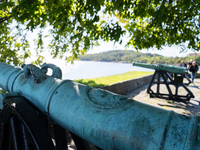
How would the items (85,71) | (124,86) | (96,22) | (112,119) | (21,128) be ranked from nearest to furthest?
(112,119)
(21,128)
(96,22)
(124,86)
(85,71)

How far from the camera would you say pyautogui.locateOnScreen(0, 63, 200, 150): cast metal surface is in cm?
83

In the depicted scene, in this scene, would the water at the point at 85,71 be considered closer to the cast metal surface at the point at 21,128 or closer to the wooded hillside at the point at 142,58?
the cast metal surface at the point at 21,128

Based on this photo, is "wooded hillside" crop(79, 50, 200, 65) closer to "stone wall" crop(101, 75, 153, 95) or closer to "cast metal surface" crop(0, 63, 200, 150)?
"stone wall" crop(101, 75, 153, 95)

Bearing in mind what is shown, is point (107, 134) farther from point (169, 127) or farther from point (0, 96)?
point (0, 96)

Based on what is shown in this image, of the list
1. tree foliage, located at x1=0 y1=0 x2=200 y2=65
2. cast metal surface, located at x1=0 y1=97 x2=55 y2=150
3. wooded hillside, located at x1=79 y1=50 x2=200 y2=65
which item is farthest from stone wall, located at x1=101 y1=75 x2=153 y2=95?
wooded hillside, located at x1=79 y1=50 x2=200 y2=65

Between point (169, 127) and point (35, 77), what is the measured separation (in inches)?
51.3

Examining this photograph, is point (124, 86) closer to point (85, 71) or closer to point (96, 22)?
point (96, 22)

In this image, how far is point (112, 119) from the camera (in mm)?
1027

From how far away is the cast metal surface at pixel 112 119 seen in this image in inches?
32.6

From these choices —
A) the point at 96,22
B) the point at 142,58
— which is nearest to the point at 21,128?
the point at 96,22

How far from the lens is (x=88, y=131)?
1113 mm

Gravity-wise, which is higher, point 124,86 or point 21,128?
point 21,128

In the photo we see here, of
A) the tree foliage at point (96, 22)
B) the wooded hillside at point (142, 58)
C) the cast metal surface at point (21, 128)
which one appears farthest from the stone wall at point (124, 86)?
the wooded hillside at point (142, 58)

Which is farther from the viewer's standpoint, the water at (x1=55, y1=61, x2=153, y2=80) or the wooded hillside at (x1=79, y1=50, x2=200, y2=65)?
the wooded hillside at (x1=79, y1=50, x2=200, y2=65)
